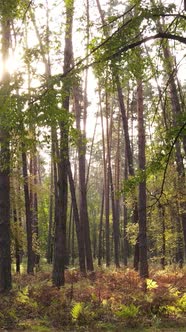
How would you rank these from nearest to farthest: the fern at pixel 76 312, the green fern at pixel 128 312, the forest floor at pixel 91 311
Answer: the forest floor at pixel 91 311
the fern at pixel 76 312
the green fern at pixel 128 312

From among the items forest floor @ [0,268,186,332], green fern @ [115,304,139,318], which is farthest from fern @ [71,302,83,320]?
green fern @ [115,304,139,318]

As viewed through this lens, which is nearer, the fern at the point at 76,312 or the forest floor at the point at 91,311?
the forest floor at the point at 91,311

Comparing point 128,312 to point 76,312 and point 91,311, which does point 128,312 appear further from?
point 76,312

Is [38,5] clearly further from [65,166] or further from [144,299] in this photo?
[144,299]

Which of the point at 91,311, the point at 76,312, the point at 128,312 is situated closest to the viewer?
the point at 76,312

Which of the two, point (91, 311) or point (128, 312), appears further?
point (91, 311)

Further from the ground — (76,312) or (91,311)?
(76,312)

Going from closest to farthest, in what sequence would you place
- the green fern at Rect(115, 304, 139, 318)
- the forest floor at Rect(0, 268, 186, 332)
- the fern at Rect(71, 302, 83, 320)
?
the forest floor at Rect(0, 268, 186, 332)
the fern at Rect(71, 302, 83, 320)
the green fern at Rect(115, 304, 139, 318)

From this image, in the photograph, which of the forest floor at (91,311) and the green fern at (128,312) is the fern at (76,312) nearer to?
the forest floor at (91,311)

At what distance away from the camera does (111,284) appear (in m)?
13.7

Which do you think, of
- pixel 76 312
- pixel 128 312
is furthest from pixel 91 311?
pixel 128 312

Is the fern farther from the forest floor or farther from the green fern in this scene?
the green fern

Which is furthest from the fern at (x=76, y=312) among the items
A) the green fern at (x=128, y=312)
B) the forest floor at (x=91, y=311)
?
the green fern at (x=128, y=312)

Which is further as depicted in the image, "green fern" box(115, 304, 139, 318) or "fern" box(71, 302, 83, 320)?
"green fern" box(115, 304, 139, 318)
